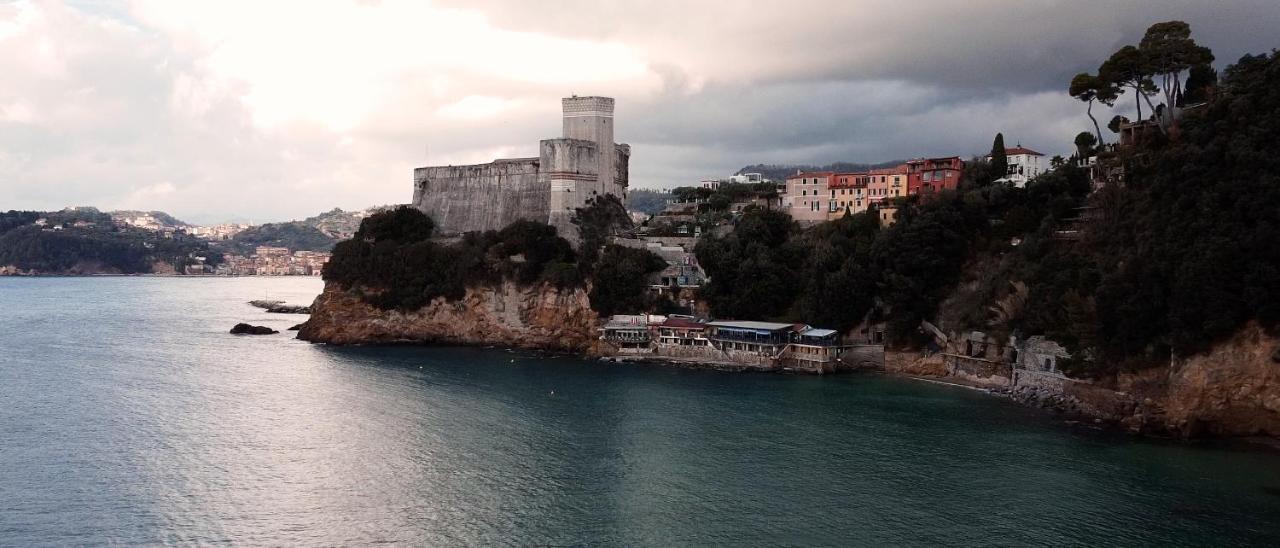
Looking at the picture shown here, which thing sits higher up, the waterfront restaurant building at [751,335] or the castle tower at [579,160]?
the castle tower at [579,160]

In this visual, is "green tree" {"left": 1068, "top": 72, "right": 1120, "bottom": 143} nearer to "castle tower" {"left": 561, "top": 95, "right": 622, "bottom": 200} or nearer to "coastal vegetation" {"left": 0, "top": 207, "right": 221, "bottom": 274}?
"castle tower" {"left": 561, "top": 95, "right": 622, "bottom": 200}

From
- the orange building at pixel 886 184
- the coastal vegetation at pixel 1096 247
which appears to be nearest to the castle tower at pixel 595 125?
the coastal vegetation at pixel 1096 247

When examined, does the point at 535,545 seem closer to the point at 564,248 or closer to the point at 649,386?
the point at 649,386

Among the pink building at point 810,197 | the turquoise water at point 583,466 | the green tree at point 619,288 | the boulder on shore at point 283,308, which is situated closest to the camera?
the turquoise water at point 583,466

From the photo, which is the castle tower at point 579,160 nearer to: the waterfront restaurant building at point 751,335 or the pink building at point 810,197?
the pink building at point 810,197

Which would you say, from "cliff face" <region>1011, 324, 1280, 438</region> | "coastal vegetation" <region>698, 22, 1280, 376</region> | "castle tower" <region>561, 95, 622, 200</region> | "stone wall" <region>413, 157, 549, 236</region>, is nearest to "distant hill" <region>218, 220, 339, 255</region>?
"stone wall" <region>413, 157, 549, 236</region>
